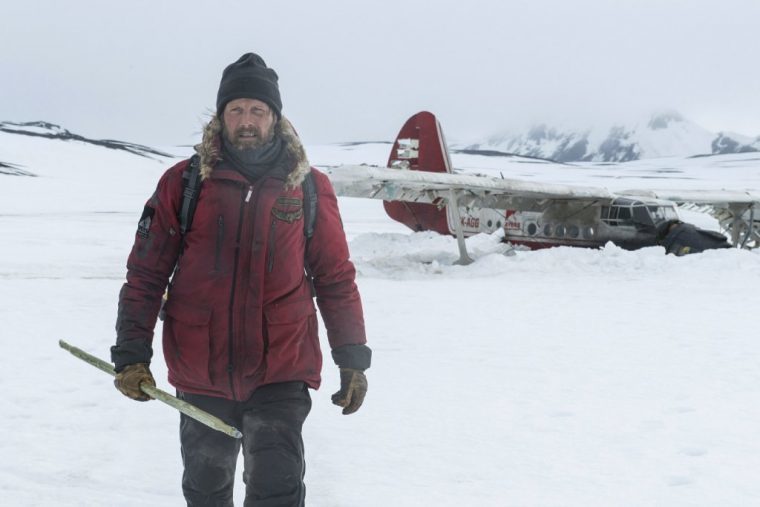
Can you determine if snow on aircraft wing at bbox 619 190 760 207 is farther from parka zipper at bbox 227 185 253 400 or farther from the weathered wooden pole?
the weathered wooden pole

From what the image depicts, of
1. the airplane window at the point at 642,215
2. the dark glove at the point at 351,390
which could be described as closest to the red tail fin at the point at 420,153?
the airplane window at the point at 642,215

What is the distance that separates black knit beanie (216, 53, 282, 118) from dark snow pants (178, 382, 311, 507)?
4.20 ft

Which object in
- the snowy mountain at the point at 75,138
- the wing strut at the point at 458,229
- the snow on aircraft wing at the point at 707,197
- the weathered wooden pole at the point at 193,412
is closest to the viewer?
the weathered wooden pole at the point at 193,412

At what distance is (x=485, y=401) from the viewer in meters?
6.15

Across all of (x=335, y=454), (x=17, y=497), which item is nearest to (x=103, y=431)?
(x=17, y=497)

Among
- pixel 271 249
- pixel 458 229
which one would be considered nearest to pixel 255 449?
pixel 271 249

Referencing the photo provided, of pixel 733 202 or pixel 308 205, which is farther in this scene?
pixel 733 202

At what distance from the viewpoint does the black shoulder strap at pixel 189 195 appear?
2.89 meters

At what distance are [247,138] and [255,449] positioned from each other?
132 centimetres

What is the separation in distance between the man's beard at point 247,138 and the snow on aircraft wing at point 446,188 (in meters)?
12.5

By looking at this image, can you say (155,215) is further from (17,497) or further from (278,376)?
(17,497)

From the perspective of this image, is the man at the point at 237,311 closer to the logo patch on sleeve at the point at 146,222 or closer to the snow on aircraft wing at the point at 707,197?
the logo patch on sleeve at the point at 146,222

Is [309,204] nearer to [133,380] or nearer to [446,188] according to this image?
[133,380]

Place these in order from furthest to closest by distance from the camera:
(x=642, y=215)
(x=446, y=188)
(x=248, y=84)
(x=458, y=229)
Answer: (x=446, y=188)
(x=458, y=229)
(x=642, y=215)
(x=248, y=84)
